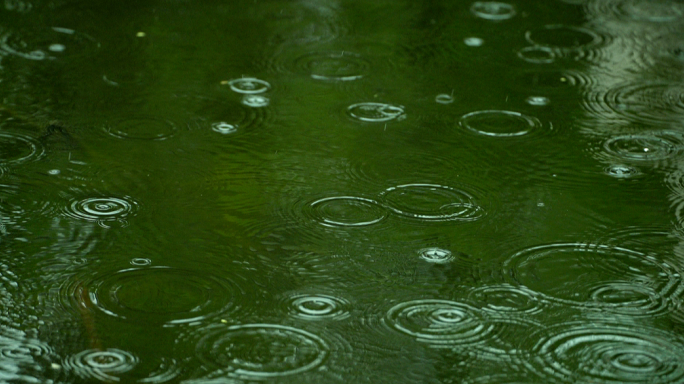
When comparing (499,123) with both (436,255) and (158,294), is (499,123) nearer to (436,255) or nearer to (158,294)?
(436,255)

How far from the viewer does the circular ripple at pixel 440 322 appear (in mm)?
2182

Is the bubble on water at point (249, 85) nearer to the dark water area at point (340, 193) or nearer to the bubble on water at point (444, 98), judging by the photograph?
the dark water area at point (340, 193)

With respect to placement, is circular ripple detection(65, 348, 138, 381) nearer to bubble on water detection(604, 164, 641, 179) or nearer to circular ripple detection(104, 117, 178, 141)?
circular ripple detection(104, 117, 178, 141)

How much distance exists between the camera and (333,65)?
3615mm

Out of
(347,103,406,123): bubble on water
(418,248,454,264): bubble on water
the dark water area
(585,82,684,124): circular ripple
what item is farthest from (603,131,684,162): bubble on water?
(418,248,454,264): bubble on water

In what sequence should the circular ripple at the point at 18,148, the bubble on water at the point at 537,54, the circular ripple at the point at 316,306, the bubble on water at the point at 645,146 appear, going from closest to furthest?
the circular ripple at the point at 316,306
the circular ripple at the point at 18,148
the bubble on water at the point at 645,146
the bubble on water at the point at 537,54

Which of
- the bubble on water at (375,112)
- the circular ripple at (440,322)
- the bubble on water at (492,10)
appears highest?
the bubble on water at (492,10)

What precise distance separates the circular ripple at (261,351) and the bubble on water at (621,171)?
4.11ft

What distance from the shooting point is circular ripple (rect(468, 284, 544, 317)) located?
7.52 feet

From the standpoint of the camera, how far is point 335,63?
3633 mm

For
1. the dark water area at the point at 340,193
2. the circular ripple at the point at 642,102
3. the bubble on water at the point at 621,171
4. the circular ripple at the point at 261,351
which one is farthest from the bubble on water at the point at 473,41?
the circular ripple at the point at 261,351

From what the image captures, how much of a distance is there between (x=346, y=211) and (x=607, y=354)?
0.87 m

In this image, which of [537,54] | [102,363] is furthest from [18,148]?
[537,54]

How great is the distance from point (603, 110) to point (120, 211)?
174 cm
